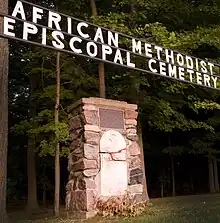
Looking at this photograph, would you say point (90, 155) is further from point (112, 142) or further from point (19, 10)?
point (19, 10)

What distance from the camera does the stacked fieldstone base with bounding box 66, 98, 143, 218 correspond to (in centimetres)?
725

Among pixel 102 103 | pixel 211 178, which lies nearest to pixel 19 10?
pixel 102 103

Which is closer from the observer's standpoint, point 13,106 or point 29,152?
point 29,152

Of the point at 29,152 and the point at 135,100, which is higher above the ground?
the point at 135,100

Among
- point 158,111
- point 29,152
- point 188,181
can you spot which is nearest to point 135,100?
point 158,111

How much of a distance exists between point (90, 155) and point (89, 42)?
2.13 m

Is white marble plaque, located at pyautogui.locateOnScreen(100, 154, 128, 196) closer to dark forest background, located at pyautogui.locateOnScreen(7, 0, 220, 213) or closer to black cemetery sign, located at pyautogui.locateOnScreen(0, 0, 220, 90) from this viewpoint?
black cemetery sign, located at pyautogui.locateOnScreen(0, 0, 220, 90)

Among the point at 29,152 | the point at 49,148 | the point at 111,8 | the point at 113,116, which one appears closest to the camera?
the point at 113,116

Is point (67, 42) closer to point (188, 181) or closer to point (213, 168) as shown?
point (213, 168)

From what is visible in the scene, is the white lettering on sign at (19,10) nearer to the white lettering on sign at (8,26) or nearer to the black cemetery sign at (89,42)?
the black cemetery sign at (89,42)

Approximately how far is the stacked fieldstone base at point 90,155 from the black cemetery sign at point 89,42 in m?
1.19

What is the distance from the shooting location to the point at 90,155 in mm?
7340

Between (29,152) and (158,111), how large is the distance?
6.31 m

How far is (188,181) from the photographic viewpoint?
92.3 ft
